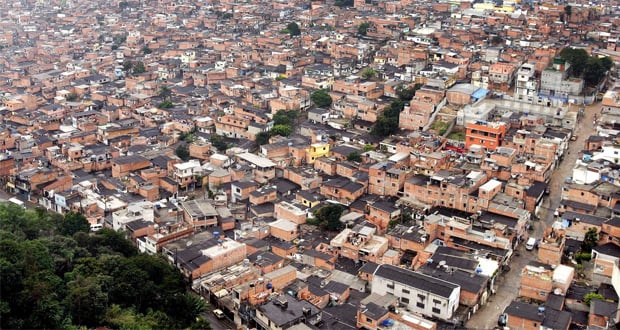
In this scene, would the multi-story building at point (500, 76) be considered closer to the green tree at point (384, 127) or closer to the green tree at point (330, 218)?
the green tree at point (384, 127)

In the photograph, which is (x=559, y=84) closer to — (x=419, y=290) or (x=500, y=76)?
(x=500, y=76)

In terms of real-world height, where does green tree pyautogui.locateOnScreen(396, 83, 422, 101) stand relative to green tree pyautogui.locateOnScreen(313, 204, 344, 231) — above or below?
above

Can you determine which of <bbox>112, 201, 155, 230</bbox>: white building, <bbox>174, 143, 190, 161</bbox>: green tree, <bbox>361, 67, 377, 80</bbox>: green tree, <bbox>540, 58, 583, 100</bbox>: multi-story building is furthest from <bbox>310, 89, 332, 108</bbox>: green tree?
<bbox>112, 201, 155, 230</bbox>: white building

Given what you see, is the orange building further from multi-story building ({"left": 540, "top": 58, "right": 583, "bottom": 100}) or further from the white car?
the white car

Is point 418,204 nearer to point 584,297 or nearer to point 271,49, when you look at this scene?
point 584,297

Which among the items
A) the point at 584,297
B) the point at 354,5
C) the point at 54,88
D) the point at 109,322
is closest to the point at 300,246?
the point at 109,322

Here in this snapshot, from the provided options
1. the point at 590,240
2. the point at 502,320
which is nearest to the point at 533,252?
the point at 590,240

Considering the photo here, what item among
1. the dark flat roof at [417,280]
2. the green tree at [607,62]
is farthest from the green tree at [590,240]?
the green tree at [607,62]
